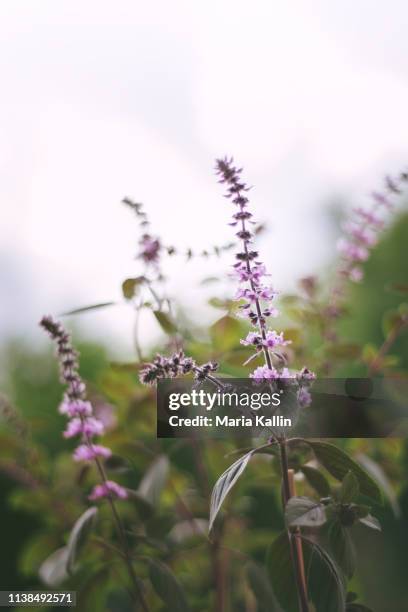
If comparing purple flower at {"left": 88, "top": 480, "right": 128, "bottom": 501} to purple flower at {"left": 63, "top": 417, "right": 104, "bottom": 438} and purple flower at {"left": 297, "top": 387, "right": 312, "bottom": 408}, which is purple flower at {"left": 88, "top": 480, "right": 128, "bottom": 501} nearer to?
purple flower at {"left": 63, "top": 417, "right": 104, "bottom": 438}

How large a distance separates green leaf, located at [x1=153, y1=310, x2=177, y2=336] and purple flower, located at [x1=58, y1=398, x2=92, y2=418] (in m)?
0.10

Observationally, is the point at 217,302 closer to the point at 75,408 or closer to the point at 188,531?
the point at 75,408

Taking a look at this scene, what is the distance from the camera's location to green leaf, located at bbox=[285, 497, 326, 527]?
0.43m

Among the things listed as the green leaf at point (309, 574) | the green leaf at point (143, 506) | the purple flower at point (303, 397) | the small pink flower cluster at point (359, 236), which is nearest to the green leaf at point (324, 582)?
the green leaf at point (309, 574)

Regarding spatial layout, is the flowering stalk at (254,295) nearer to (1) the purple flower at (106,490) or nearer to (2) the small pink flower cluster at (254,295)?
(2) the small pink flower cluster at (254,295)

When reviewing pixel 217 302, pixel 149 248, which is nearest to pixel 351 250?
pixel 217 302

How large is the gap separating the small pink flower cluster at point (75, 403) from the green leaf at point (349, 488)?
195 millimetres

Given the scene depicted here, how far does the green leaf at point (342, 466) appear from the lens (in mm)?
454

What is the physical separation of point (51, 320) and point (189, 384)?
12cm

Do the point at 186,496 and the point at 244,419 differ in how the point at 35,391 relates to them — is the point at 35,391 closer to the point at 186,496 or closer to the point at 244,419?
the point at 186,496

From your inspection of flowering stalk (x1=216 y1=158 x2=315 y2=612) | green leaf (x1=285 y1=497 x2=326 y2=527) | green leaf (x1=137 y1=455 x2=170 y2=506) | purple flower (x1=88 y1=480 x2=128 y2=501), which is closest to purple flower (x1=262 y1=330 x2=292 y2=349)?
flowering stalk (x1=216 y1=158 x2=315 y2=612)

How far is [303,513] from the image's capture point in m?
0.44

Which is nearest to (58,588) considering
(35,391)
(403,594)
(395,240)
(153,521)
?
(153,521)

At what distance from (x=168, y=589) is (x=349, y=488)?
19 cm
